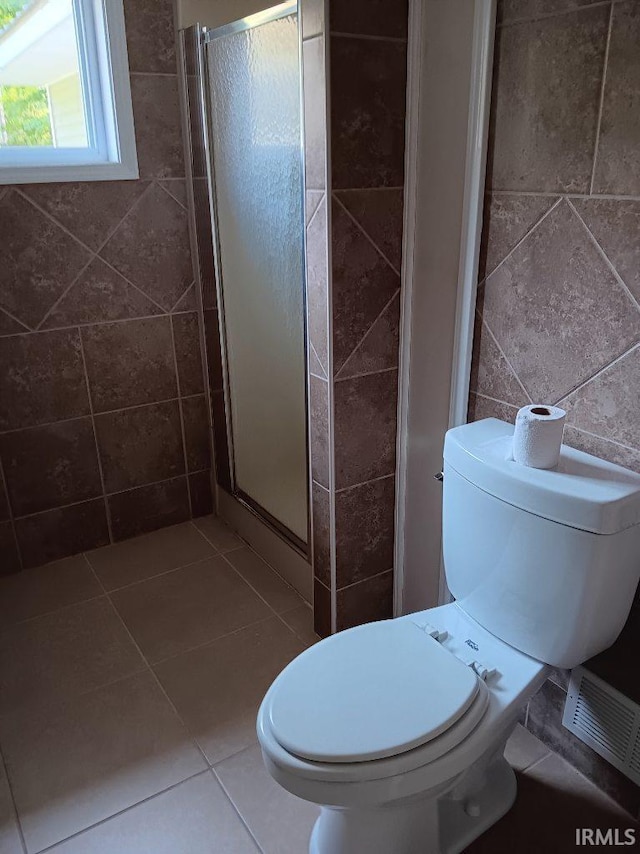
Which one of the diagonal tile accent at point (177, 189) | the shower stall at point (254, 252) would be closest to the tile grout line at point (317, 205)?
the shower stall at point (254, 252)

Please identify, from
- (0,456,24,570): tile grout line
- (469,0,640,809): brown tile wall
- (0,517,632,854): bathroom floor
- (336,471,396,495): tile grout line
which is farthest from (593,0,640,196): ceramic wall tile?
(0,456,24,570): tile grout line

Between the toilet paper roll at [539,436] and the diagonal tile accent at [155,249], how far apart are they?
4.70 ft

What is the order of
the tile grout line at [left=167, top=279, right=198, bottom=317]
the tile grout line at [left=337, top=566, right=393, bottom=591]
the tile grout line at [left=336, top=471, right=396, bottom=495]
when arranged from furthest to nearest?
1. the tile grout line at [left=167, top=279, right=198, bottom=317]
2. the tile grout line at [left=337, top=566, right=393, bottom=591]
3. the tile grout line at [left=336, top=471, right=396, bottom=495]

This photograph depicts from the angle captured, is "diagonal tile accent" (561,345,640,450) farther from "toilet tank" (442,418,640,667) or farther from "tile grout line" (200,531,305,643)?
"tile grout line" (200,531,305,643)

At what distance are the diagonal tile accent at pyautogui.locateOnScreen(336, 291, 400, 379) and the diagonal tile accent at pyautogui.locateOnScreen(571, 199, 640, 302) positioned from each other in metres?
0.50

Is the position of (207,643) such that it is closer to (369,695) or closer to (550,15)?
(369,695)

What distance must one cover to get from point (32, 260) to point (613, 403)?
169 cm

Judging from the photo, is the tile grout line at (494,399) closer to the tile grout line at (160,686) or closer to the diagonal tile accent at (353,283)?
the diagonal tile accent at (353,283)

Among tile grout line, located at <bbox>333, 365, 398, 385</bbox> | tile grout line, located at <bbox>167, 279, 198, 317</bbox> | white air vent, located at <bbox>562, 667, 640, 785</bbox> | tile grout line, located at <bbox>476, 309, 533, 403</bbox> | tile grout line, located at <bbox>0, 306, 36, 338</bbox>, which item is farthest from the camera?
tile grout line, located at <bbox>167, 279, 198, 317</bbox>

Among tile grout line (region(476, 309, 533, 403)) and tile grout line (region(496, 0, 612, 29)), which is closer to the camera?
tile grout line (region(496, 0, 612, 29))

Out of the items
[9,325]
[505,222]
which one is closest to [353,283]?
[505,222]

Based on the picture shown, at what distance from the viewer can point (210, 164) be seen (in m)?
2.10

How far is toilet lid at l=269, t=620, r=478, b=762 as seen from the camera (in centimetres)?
112

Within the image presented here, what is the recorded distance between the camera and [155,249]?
2240 mm
